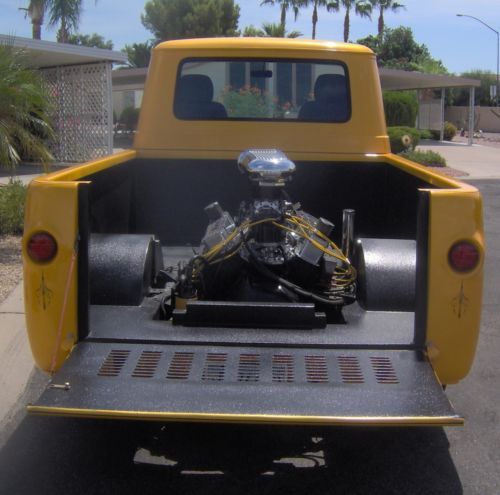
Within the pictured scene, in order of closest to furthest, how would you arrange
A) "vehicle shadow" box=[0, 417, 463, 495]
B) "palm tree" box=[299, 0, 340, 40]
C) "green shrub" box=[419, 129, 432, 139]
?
"vehicle shadow" box=[0, 417, 463, 495] < "green shrub" box=[419, 129, 432, 139] < "palm tree" box=[299, 0, 340, 40]

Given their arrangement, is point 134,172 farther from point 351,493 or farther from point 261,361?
point 351,493

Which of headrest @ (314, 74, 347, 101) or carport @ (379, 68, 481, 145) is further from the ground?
carport @ (379, 68, 481, 145)

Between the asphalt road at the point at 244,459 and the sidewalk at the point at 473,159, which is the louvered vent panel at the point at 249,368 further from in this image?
the sidewalk at the point at 473,159

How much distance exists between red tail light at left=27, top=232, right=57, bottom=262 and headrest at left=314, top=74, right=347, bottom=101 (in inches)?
110

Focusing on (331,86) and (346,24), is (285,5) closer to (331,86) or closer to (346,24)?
(346,24)

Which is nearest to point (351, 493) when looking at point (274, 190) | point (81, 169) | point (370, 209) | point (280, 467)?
point (280, 467)

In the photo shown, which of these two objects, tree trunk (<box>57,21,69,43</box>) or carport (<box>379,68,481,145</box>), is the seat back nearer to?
carport (<box>379,68,481,145</box>)

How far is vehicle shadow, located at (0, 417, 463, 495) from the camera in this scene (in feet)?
11.0

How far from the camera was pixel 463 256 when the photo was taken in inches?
125

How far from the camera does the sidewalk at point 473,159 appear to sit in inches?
776

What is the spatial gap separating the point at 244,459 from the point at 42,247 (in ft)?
4.80

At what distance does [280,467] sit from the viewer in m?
3.54

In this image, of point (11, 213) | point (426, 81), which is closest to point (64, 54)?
point (11, 213)

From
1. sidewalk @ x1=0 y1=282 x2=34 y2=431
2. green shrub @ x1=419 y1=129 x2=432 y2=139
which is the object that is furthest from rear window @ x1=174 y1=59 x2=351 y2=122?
green shrub @ x1=419 y1=129 x2=432 y2=139
